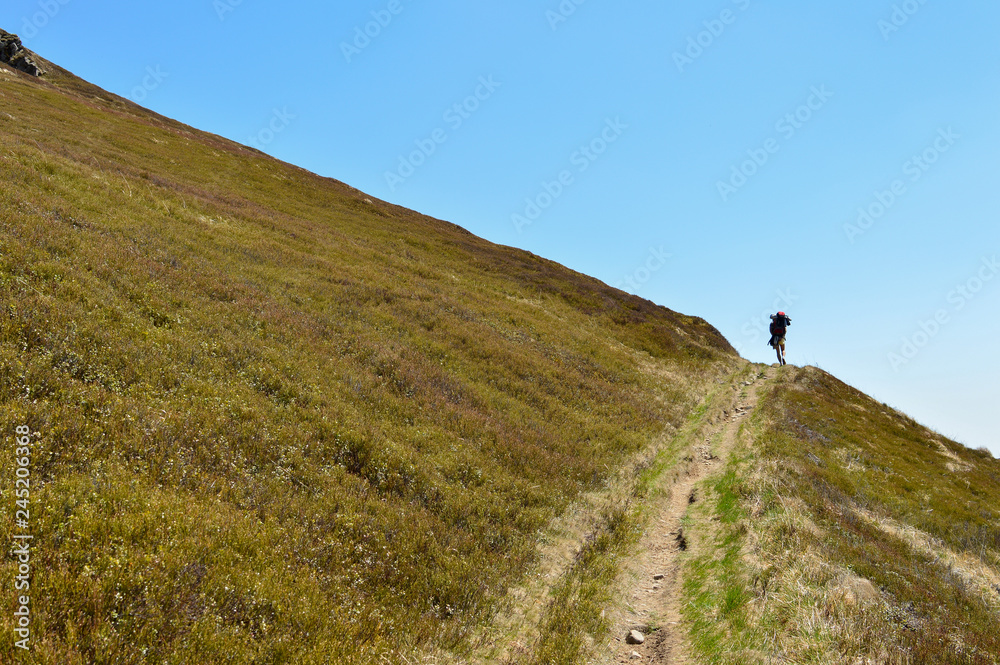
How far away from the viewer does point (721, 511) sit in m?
11.4

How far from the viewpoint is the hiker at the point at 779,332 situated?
108 ft

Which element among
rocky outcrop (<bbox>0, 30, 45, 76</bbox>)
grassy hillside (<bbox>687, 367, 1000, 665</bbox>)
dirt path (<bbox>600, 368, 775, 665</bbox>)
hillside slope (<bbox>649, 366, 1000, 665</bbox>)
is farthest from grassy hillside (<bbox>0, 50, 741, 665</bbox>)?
rocky outcrop (<bbox>0, 30, 45, 76</bbox>)

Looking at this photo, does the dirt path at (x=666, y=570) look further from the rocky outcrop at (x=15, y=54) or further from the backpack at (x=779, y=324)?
the rocky outcrop at (x=15, y=54)

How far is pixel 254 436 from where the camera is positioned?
849 centimetres

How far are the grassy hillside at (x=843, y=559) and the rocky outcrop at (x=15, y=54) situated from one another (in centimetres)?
10386

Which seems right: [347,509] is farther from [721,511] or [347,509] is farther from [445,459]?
[721,511]

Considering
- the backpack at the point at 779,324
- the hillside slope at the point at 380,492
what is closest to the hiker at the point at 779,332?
the backpack at the point at 779,324

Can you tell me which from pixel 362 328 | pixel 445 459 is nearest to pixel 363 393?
pixel 445 459

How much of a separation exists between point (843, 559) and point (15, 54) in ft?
356

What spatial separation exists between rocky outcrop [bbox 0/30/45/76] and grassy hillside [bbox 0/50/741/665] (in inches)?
2651

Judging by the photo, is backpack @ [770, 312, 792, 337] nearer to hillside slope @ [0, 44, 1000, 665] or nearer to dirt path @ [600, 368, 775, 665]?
hillside slope @ [0, 44, 1000, 665]

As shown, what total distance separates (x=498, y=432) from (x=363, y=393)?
161 inches

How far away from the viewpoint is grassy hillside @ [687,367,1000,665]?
622 centimetres

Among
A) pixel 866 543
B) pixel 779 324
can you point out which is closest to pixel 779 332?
pixel 779 324
